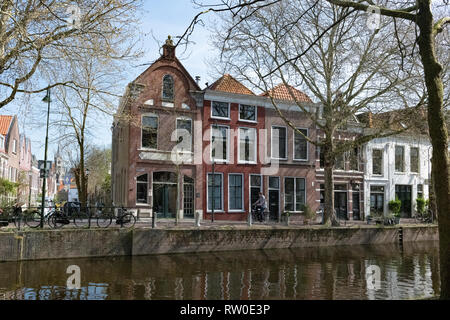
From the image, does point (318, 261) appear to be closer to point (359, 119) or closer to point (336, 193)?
point (336, 193)

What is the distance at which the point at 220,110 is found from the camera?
2522 cm

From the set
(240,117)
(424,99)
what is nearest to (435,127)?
(424,99)

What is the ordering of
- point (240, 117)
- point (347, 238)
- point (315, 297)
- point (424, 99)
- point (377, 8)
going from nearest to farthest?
point (377, 8), point (315, 297), point (424, 99), point (347, 238), point (240, 117)

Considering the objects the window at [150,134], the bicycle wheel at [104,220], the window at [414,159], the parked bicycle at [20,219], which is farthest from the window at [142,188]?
the window at [414,159]

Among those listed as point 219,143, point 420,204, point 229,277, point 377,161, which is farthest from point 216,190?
point 420,204

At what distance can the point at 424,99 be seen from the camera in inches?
722

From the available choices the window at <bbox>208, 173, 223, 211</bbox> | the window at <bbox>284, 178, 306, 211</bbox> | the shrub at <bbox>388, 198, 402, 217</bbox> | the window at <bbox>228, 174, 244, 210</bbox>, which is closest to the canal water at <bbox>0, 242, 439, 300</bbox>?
the window at <bbox>208, 173, 223, 211</bbox>

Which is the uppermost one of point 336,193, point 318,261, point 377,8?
point 377,8

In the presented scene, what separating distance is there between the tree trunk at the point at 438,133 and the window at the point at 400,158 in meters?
27.7

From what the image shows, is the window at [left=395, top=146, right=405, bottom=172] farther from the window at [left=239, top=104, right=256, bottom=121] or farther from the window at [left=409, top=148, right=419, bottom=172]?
the window at [left=239, top=104, right=256, bottom=121]

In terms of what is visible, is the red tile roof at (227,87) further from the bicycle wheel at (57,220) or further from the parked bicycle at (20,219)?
the parked bicycle at (20,219)

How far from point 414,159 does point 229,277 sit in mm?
25911

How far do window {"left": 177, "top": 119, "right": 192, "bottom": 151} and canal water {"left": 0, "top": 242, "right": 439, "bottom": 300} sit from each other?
9.10m
